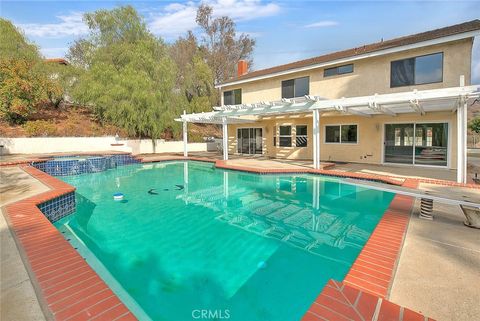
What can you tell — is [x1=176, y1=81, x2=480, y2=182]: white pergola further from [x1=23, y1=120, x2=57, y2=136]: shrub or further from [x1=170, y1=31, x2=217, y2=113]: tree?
[x1=23, y1=120, x2=57, y2=136]: shrub

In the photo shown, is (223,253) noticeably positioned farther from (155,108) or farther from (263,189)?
(155,108)

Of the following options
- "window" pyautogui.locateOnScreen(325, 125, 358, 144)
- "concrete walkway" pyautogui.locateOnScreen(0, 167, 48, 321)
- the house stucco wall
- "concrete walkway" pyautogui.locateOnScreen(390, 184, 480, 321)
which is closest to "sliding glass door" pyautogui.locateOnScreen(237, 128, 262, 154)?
the house stucco wall

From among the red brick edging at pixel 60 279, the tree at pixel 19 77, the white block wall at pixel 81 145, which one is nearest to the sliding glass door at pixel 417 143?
the red brick edging at pixel 60 279

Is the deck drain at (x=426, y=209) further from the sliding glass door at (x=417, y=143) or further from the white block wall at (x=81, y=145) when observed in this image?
the white block wall at (x=81, y=145)

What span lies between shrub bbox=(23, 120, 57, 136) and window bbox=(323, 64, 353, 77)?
19562mm

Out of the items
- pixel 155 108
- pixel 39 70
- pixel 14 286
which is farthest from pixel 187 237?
pixel 39 70

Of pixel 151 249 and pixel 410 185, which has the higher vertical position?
pixel 410 185

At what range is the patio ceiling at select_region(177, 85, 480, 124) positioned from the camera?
8.31 metres

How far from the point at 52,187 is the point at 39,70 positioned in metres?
18.5

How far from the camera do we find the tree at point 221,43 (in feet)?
105

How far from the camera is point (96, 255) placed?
4.75 meters

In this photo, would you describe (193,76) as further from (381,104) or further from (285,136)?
(381,104)

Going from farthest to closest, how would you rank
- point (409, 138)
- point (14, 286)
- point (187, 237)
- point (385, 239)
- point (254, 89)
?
point (254, 89), point (409, 138), point (187, 237), point (385, 239), point (14, 286)

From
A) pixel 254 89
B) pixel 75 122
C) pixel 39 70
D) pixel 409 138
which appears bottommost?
pixel 409 138
